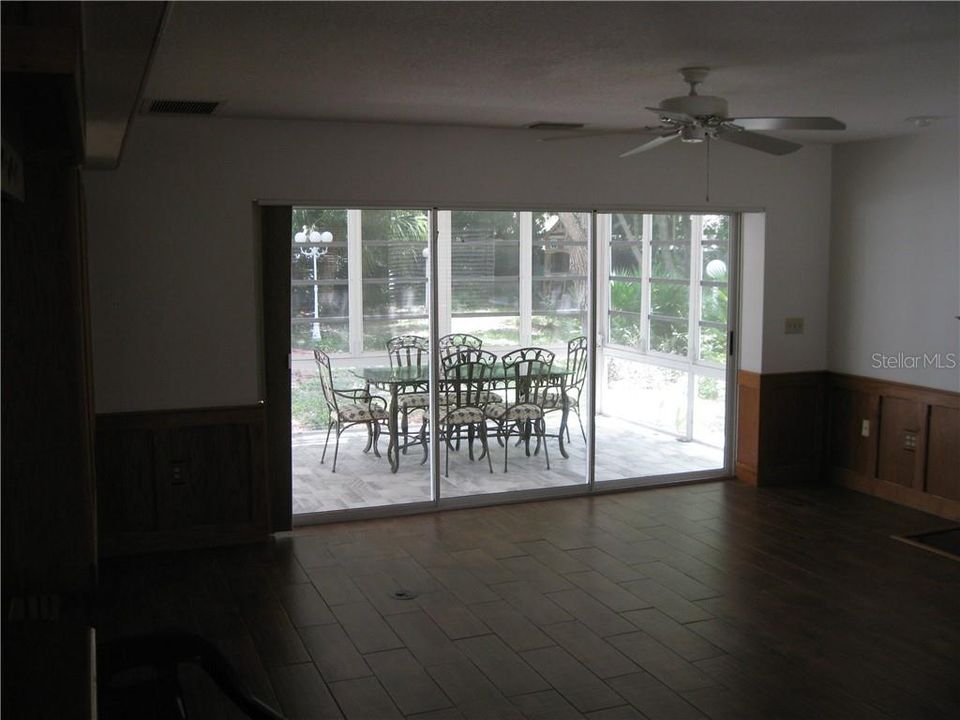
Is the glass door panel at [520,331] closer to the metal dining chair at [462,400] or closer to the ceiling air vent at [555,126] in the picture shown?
the metal dining chair at [462,400]

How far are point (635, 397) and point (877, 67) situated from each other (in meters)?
3.27

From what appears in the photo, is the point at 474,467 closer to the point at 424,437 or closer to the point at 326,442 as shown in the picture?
the point at 424,437

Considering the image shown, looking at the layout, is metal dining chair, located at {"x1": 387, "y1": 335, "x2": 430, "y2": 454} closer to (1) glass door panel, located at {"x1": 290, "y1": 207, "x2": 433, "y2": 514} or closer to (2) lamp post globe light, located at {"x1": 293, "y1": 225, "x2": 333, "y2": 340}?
(1) glass door panel, located at {"x1": 290, "y1": 207, "x2": 433, "y2": 514}

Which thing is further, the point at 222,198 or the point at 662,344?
the point at 662,344

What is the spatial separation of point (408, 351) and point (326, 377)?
1.85ft

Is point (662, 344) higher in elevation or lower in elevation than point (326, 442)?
higher

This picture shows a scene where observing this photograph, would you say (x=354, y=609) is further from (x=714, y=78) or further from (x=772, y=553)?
(x=714, y=78)

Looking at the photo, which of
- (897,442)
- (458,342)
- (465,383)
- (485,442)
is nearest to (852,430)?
(897,442)

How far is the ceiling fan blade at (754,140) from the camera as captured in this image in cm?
418

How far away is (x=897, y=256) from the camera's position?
658 centimetres

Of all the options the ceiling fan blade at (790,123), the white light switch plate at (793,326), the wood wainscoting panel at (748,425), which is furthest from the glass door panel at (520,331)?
the ceiling fan blade at (790,123)

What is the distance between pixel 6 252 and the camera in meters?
2.51

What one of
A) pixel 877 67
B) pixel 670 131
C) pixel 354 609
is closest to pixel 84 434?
pixel 354 609

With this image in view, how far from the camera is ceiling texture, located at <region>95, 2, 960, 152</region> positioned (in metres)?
3.18
